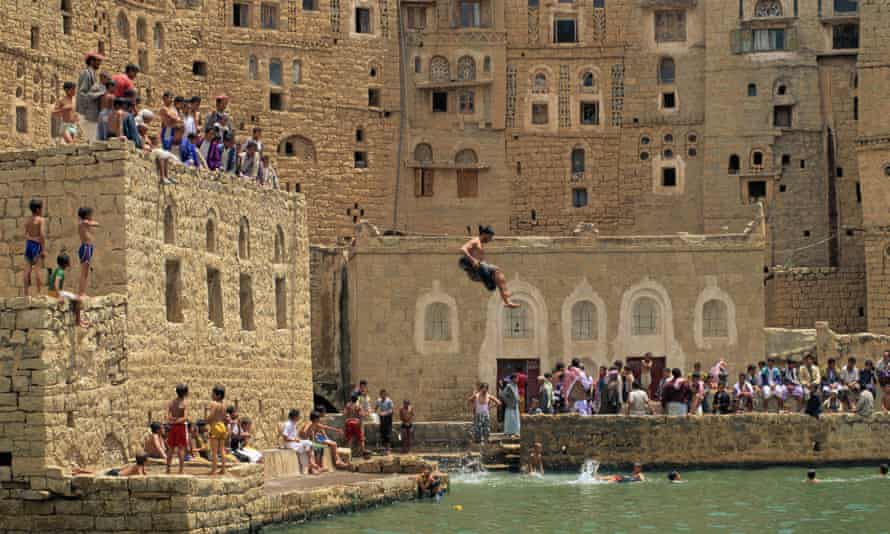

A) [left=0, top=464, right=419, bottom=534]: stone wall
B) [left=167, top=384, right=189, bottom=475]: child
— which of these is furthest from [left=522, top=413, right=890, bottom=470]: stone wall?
[left=0, top=464, right=419, bottom=534]: stone wall

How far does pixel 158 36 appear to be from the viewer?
2405 inches

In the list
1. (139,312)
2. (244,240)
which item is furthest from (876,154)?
(139,312)

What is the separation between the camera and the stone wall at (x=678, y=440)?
4009cm

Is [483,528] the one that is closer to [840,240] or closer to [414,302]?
[414,302]

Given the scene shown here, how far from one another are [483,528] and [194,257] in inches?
264

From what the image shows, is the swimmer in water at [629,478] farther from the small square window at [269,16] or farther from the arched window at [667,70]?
the arched window at [667,70]

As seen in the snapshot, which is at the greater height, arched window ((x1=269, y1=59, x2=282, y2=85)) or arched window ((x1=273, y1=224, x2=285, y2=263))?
arched window ((x1=269, y1=59, x2=282, y2=85))

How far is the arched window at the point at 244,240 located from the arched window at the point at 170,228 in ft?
10.9

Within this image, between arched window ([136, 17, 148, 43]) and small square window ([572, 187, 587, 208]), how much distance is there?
15.6 metres

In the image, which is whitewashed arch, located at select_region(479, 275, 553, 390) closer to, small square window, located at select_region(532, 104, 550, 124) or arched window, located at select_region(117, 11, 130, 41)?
arched window, located at select_region(117, 11, 130, 41)

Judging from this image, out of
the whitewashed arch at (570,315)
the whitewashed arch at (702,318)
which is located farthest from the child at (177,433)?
the whitewashed arch at (702,318)

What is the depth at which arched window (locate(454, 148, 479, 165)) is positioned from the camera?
66.0 m

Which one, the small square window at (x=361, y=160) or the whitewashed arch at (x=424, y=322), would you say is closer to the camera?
the whitewashed arch at (x=424, y=322)

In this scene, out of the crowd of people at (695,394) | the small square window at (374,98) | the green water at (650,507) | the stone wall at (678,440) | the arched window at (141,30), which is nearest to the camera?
the green water at (650,507)
